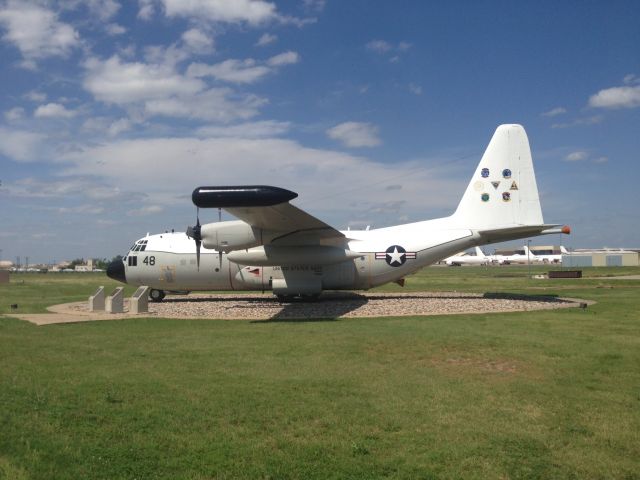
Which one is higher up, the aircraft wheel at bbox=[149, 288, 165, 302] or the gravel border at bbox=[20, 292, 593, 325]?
the aircraft wheel at bbox=[149, 288, 165, 302]

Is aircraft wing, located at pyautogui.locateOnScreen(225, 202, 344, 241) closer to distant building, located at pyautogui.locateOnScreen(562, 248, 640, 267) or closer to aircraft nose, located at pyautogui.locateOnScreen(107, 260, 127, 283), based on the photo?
aircraft nose, located at pyautogui.locateOnScreen(107, 260, 127, 283)

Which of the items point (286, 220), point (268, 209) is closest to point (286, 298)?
point (286, 220)

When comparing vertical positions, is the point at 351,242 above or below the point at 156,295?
above

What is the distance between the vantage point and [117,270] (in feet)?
90.4

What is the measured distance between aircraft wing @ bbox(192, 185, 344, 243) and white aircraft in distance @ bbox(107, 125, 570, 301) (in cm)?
9

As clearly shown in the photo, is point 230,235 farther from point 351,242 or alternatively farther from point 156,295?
point 156,295

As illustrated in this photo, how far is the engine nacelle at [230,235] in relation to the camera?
21688 millimetres

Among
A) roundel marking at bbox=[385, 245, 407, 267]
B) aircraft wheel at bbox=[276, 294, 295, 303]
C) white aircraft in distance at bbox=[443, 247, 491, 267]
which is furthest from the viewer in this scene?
white aircraft in distance at bbox=[443, 247, 491, 267]

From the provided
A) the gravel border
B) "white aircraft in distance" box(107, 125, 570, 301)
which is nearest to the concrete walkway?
the gravel border

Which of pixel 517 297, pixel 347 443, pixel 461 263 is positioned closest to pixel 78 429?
pixel 347 443

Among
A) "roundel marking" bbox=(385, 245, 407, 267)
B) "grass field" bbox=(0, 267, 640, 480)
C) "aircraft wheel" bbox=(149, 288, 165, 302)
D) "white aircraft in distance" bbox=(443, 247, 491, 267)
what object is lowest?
"grass field" bbox=(0, 267, 640, 480)

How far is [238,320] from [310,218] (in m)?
4.89

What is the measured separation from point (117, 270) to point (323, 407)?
22.5 m

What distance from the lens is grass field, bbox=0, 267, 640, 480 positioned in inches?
226
